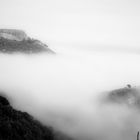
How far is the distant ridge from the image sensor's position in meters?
164

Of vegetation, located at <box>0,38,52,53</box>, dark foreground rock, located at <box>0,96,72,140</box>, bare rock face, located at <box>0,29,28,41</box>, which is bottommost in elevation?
dark foreground rock, located at <box>0,96,72,140</box>

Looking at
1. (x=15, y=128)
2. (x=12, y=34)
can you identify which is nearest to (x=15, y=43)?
(x=12, y=34)

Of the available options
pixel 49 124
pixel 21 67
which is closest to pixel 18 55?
pixel 21 67

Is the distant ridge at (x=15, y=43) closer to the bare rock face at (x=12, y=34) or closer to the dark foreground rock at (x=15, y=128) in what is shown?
the bare rock face at (x=12, y=34)

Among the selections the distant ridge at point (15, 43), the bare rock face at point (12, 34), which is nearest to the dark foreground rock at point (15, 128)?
the distant ridge at point (15, 43)

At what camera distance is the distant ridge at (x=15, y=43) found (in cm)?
16400

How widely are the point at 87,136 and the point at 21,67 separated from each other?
96.9 meters

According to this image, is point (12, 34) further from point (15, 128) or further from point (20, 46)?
point (15, 128)

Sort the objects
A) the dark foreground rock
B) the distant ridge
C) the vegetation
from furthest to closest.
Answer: the distant ridge
the vegetation
the dark foreground rock

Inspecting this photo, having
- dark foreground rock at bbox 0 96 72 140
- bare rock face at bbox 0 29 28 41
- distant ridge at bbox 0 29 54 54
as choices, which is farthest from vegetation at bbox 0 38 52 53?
dark foreground rock at bbox 0 96 72 140

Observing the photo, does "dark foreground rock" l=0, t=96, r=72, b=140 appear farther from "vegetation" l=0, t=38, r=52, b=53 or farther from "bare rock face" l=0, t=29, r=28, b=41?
"bare rock face" l=0, t=29, r=28, b=41

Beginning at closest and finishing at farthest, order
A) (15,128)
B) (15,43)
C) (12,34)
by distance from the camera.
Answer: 1. (15,128)
2. (15,43)
3. (12,34)

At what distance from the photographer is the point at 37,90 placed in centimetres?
14012

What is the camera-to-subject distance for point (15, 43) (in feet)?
548
